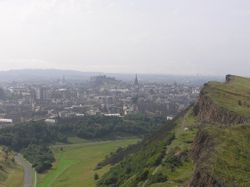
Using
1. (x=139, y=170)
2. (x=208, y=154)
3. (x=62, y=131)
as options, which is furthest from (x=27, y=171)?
(x=208, y=154)

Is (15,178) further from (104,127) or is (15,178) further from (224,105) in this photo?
(104,127)

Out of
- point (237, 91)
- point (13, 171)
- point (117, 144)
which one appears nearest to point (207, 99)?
point (237, 91)

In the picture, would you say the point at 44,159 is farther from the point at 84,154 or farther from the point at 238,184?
the point at 238,184

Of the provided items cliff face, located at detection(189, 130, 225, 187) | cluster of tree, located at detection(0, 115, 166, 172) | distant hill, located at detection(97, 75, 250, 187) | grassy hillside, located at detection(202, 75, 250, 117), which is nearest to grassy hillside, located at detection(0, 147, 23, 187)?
cluster of tree, located at detection(0, 115, 166, 172)

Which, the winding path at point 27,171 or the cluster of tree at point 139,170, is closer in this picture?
the cluster of tree at point 139,170

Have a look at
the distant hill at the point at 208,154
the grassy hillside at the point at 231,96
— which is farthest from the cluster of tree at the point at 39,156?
the grassy hillside at the point at 231,96

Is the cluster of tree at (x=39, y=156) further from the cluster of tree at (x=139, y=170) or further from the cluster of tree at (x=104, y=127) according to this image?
the cluster of tree at (x=139, y=170)

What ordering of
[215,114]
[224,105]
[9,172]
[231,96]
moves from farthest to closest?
[9,172] < [231,96] < [224,105] < [215,114]
